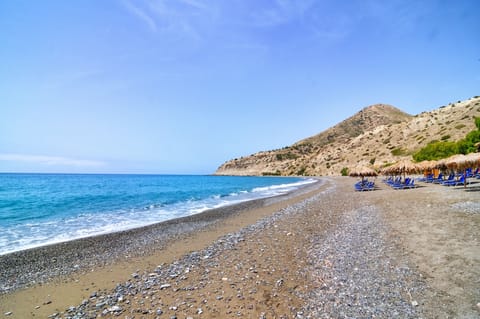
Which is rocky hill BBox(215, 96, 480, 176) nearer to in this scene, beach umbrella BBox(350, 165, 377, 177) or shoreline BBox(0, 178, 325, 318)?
beach umbrella BBox(350, 165, 377, 177)

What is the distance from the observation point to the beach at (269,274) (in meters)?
5.03

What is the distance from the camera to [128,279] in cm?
693

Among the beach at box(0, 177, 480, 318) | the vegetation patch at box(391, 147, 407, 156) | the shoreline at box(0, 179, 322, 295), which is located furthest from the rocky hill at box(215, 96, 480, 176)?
the shoreline at box(0, 179, 322, 295)

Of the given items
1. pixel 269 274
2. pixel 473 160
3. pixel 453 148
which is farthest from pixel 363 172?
pixel 269 274

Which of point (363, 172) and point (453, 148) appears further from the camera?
point (453, 148)

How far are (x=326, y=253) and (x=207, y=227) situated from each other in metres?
7.46

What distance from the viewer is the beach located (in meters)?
5.03

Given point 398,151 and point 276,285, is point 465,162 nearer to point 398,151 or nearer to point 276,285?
point 276,285

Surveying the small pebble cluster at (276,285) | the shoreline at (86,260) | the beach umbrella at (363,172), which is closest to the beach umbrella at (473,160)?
the beach umbrella at (363,172)

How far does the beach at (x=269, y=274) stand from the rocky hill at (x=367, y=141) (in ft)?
138

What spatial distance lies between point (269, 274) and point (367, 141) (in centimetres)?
8986

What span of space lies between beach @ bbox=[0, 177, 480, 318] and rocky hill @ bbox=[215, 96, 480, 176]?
138ft

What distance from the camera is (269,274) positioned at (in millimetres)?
6625

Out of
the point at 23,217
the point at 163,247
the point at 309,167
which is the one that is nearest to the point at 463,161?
the point at 163,247
